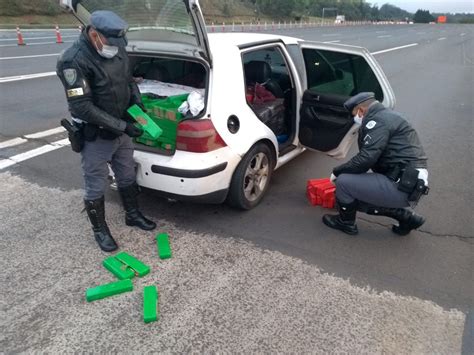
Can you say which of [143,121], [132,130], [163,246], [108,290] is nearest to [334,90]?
[143,121]

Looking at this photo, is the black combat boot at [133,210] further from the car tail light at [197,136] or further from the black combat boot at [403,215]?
the black combat boot at [403,215]

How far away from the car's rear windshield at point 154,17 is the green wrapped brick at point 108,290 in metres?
1.93

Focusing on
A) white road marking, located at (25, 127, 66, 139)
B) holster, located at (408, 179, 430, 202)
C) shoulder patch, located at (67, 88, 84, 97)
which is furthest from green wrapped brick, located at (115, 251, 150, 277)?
white road marking, located at (25, 127, 66, 139)

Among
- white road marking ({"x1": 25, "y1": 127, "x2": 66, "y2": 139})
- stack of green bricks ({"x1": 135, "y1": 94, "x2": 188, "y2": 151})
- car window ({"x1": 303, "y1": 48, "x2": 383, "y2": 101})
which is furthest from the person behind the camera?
white road marking ({"x1": 25, "y1": 127, "x2": 66, "y2": 139})

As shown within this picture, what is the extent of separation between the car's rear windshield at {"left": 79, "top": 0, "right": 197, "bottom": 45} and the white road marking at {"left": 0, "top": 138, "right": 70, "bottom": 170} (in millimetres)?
2424

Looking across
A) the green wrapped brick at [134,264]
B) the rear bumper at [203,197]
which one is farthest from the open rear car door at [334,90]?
the green wrapped brick at [134,264]

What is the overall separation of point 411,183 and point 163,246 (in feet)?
6.98

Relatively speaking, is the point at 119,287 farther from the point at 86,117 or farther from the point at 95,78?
the point at 95,78

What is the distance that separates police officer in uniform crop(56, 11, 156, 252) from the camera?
269 centimetres

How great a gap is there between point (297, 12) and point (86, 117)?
225 ft

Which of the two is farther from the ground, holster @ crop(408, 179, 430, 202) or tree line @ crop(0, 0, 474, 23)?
tree line @ crop(0, 0, 474, 23)

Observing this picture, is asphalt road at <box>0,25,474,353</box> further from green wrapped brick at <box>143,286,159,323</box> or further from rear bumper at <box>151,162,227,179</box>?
rear bumper at <box>151,162,227,179</box>

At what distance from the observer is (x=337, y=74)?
459 centimetres

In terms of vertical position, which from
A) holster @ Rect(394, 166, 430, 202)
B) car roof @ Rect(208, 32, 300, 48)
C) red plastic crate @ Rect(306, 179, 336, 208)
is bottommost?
red plastic crate @ Rect(306, 179, 336, 208)
